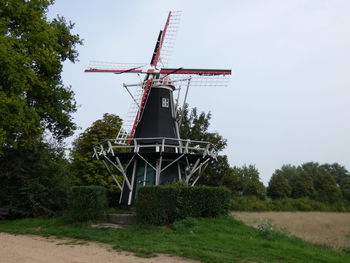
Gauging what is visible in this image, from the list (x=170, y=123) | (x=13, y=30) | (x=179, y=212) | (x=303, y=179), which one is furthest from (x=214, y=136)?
(x=303, y=179)

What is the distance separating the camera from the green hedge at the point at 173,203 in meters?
12.1

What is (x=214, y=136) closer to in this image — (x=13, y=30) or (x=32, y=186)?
(x=32, y=186)

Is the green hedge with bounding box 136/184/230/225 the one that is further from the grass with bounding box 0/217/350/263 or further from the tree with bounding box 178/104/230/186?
the tree with bounding box 178/104/230/186

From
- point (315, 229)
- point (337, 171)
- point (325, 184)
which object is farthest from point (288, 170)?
point (315, 229)

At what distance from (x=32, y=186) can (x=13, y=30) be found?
6500 mm

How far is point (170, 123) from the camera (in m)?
18.2

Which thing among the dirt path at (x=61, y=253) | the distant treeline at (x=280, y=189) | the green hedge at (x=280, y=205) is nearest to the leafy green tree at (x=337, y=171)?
the distant treeline at (x=280, y=189)

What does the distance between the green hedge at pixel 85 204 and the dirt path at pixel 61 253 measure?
10.4 ft

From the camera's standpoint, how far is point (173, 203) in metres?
12.4

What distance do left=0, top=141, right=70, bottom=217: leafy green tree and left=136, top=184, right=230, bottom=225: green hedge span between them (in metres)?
5.25

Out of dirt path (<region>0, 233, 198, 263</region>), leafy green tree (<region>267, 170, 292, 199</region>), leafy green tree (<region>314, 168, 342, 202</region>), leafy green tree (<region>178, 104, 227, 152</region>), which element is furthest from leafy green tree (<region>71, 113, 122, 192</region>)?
leafy green tree (<region>314, 168, 342, 202</region>)

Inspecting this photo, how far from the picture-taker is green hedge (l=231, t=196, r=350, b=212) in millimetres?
33856

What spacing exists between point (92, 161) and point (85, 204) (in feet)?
43.5

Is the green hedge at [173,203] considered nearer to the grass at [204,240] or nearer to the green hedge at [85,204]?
the grass at [204,240]
